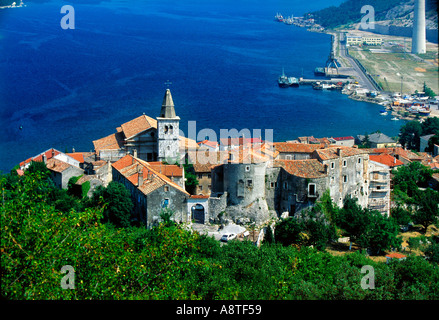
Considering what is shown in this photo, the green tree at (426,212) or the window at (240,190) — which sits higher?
the window at (240,190)

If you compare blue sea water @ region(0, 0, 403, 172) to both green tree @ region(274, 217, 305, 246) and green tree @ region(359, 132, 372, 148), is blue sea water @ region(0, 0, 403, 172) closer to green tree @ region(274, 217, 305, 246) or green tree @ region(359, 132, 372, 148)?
green tree @ region(359, 132, 372, 148)

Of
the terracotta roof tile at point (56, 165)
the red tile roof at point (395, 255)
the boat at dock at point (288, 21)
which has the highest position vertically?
the boat at dock at point (288, 21)

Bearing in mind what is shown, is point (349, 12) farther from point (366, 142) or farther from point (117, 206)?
point (117, 206)

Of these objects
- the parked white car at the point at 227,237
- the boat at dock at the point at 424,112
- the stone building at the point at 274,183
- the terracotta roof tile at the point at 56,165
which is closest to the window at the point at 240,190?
the stone building at the point at 274,183

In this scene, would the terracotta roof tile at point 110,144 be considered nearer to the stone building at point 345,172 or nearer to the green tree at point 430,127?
the stone building at point 345,172

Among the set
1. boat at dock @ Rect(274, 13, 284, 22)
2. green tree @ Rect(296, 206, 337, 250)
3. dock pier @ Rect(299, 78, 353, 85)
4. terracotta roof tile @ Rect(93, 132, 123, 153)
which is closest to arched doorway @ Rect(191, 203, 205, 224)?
green tree @ Rect(296, 206, 337, 250)

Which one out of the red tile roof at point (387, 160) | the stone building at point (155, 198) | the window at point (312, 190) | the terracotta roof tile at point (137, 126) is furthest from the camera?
the red tile roof at point (387, 160)
